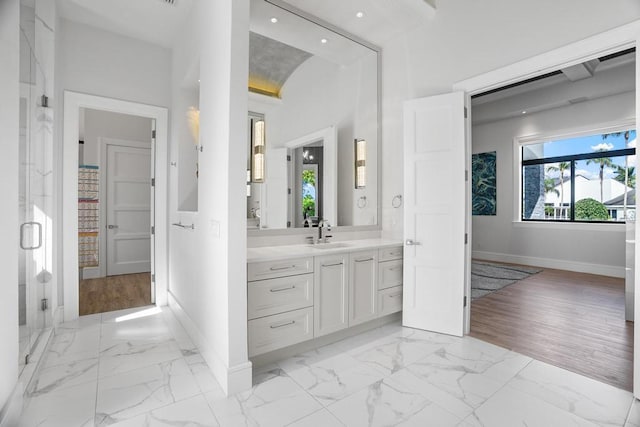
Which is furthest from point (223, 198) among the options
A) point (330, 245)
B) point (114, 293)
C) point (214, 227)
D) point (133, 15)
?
point (114, 293)

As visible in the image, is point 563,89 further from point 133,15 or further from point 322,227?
point 133,15

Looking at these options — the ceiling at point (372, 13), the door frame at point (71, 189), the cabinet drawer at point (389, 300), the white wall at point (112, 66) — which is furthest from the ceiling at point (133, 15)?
the cabinet drawer at point (389, 300)

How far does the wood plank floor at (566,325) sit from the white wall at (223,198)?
2.23 meters

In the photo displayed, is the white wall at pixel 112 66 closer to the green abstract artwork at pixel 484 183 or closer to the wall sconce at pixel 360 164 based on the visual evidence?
the wall sconce at pixel 360 164

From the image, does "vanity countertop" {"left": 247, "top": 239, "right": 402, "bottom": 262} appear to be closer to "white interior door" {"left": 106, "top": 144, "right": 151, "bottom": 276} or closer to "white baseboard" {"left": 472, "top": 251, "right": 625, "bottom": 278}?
"white interior door" {"left": 106, "top": 144, "right": 151, "bottom": 276}

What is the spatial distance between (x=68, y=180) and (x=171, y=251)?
1255 millimetres

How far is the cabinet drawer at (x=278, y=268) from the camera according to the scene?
2.21 metres

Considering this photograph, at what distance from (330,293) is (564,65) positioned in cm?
252

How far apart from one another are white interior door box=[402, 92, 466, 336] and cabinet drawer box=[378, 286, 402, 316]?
2.4 inches

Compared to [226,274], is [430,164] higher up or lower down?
higher up

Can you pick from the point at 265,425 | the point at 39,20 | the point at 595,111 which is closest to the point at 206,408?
the point at 265,425

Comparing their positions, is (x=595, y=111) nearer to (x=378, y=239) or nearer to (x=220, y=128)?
(x=378, y=239)

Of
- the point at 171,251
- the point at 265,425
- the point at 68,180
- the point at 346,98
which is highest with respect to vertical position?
the point at 346,98

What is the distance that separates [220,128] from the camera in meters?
2.13
